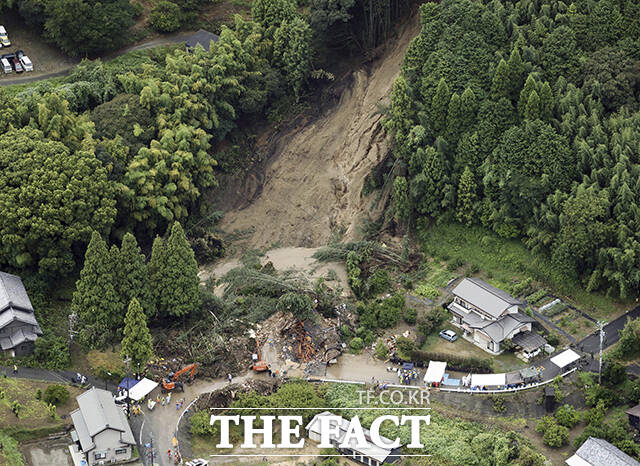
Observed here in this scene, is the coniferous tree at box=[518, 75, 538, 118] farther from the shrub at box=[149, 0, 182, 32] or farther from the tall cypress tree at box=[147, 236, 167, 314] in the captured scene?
the shrub at box=[149, 0, 182, 32]

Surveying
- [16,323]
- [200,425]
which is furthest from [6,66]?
[200,425]

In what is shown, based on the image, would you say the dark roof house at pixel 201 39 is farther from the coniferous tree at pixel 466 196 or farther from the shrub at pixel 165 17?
the coniferous tree at pixel 466 196

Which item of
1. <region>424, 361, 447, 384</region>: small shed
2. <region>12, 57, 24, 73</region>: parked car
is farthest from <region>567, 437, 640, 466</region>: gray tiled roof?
<region>12, 57, 24, 73</region>: parked car

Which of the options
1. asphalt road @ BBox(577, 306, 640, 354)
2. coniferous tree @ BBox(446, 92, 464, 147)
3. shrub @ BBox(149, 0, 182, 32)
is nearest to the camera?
asphalt road @ BBox(577, 306, 640, 354)

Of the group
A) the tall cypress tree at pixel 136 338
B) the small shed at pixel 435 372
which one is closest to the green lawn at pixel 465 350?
the small shed at pixel 435 372

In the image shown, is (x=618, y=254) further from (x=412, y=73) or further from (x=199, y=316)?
(x=199, y=316)
